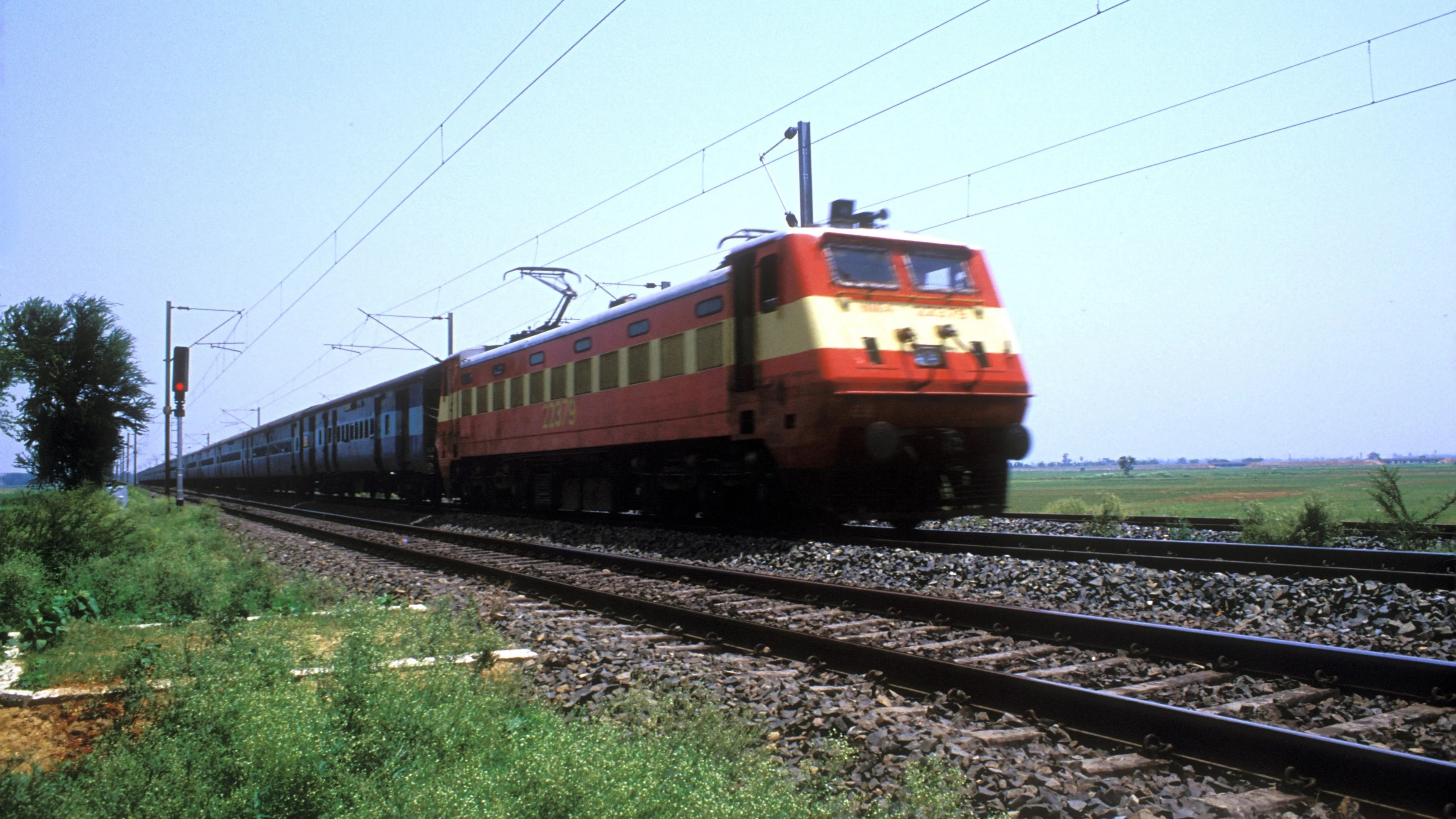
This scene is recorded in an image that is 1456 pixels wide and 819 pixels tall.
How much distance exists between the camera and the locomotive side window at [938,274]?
11.2m

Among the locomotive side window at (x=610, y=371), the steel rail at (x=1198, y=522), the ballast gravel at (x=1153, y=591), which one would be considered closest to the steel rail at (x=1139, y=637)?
the ballast gravel at (x=1153, y=591)

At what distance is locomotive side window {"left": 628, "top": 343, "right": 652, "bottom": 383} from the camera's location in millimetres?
A: 13391

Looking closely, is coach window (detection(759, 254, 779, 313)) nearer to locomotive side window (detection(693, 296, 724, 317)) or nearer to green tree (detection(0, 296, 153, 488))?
locomotive side window (detection(693, 296, 724, 317))

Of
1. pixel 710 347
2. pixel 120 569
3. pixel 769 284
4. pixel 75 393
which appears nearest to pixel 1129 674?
pixel 769 284

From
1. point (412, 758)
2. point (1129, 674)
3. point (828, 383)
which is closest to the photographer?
point (412, 758)

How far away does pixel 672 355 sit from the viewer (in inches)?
505

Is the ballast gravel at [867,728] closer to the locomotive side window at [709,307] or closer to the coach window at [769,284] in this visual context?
the coach window at [769,284]

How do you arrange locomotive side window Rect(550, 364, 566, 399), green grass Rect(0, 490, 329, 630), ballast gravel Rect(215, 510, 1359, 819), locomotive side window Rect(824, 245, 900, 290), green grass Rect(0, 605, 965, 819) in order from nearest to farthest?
green grass Rect(0, 605, 965, 819) < ballast gravel Rect(215, 510, 1359, 819) < green grass Rect(0, 490, 329, 630) < locomotive side window Rect(824, 245, 900, 290) < locomotive side window Rect(550, 364, 566, 399)

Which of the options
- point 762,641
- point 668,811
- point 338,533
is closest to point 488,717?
point 668,811

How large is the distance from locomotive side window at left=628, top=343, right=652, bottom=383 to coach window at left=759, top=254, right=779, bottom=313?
272 centimetres

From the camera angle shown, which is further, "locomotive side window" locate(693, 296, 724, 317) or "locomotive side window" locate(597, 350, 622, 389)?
"locomotive side window" locate(597, 350, 622, 389)

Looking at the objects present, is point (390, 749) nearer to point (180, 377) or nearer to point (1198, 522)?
point (1198, 522)

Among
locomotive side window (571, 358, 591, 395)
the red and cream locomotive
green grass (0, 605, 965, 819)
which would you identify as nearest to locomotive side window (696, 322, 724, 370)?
the red and cream locomotive

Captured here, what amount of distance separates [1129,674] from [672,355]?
8627 mm
